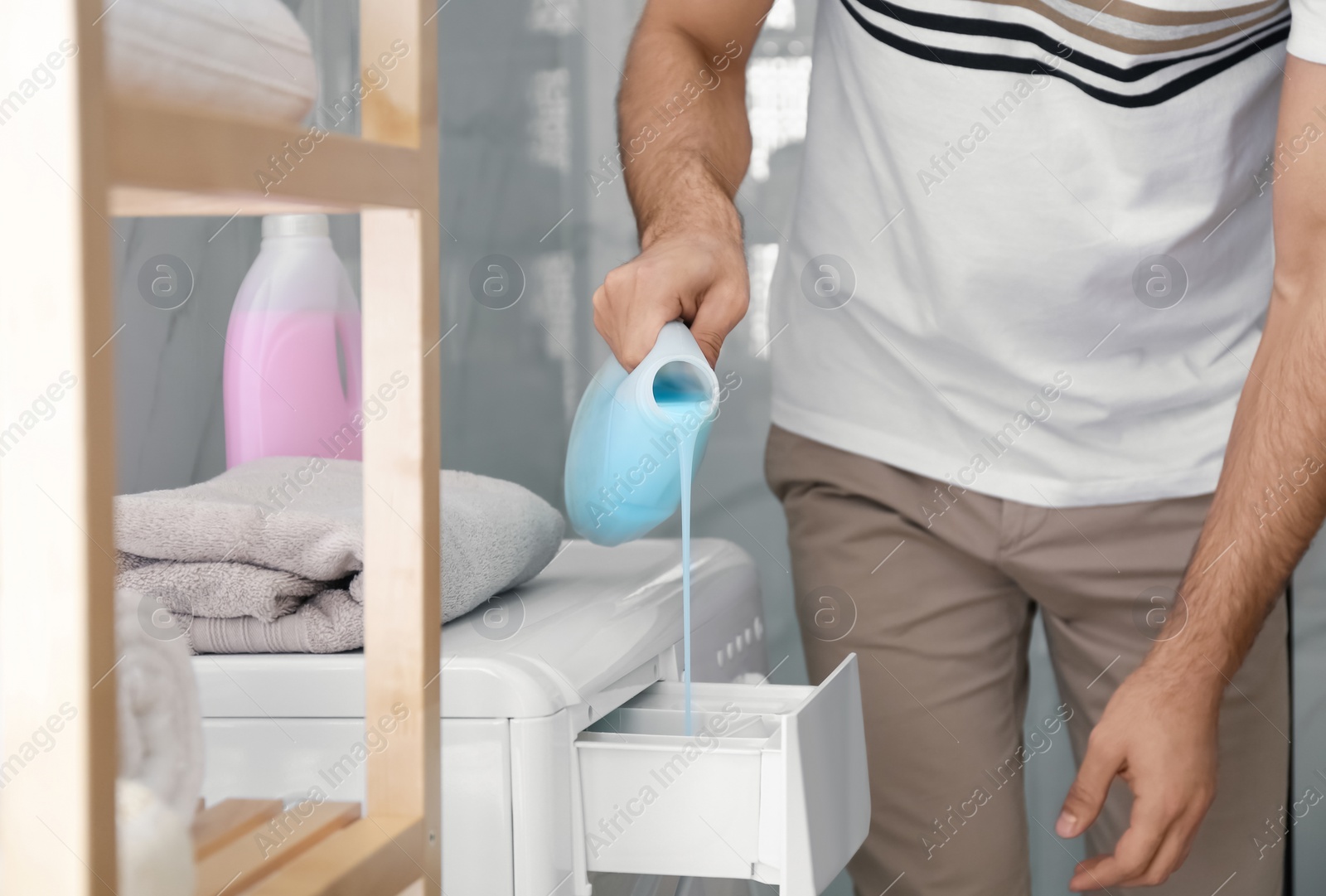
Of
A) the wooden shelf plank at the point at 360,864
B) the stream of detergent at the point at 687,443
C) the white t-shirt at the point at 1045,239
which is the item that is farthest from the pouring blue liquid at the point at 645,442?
the white t-shirt at the point at 1045,239

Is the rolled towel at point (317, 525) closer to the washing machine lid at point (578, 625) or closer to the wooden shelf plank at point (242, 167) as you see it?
the washing machine lid at point (578, 625)

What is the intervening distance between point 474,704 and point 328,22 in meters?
1.06

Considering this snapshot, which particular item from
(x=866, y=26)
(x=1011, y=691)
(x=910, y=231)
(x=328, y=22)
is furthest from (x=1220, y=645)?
(x=328, y=22)

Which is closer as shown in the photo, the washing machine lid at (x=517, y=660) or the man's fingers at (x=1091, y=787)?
the washing machine lid at (x=517, y=660)

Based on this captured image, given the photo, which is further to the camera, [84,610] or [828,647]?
[828,647]

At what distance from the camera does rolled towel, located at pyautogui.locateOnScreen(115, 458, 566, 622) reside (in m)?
0.72

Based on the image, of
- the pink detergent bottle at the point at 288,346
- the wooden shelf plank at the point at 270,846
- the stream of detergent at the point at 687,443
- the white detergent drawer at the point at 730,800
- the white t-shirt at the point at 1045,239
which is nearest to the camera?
the wooden shelf plank at the point at 270,846

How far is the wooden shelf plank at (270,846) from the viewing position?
17.3 inches

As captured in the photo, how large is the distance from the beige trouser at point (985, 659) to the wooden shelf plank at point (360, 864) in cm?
65

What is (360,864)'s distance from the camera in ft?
1.57

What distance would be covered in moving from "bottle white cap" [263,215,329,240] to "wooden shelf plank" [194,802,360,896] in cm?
49

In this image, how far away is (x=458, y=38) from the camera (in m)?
1.76

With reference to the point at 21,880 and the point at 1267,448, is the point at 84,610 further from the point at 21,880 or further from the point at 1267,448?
the point at 1267,448

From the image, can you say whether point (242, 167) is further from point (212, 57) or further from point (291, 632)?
point (291, 632)
